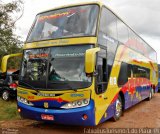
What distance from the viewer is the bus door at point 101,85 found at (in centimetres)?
756

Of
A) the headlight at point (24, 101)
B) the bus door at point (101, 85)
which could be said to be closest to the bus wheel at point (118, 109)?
the bus door at point (101, 85)

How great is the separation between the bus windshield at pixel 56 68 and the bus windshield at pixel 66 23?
0.51 m

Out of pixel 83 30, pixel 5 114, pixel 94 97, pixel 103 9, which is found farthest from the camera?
pixel 5 114

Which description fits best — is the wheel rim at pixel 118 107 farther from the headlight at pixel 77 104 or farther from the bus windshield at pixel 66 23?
the bus windshield at pixel 66 23

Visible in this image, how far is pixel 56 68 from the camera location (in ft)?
25.4

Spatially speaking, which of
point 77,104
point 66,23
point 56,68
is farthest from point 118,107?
point 66,23

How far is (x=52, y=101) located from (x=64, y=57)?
1304 mm

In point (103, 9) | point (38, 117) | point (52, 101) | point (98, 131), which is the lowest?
point (98, 131)

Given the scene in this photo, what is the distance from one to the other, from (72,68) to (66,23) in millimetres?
1609

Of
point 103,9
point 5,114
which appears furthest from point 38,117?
point 103,9

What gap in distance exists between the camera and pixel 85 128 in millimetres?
8422

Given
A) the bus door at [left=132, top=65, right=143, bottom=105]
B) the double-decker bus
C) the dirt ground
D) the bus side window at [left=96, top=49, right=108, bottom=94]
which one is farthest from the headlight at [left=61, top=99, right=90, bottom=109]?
A: the bus door at [left=132, top=65, right=143, bottom=105]

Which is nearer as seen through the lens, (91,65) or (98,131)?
(91,65)

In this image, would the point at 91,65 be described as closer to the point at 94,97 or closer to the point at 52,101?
the point at 94,97
